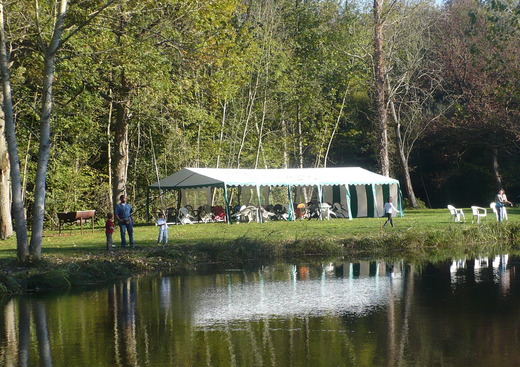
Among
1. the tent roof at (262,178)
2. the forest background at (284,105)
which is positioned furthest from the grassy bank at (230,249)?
the forest background at (284,105)

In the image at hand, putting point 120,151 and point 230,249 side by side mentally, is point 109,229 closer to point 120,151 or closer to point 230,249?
point 230,249

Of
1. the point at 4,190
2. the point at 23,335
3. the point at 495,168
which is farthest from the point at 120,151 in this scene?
the point at 495,168

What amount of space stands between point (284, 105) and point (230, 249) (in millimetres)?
25077

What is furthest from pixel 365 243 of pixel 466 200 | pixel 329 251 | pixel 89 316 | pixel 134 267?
pixel 466 200

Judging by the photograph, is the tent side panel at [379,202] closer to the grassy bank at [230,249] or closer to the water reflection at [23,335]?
the grassy bank at [230,249]

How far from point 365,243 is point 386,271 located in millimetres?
5166

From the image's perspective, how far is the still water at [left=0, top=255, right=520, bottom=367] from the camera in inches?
369

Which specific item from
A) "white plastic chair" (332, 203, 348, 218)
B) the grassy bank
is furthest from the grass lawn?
"white plastic chair" (332, 203, 348, 218)

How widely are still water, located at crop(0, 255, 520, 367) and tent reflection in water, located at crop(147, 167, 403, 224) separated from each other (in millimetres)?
16394

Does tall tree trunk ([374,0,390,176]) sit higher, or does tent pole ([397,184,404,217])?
tall tree trunk ([374,0,390,176])

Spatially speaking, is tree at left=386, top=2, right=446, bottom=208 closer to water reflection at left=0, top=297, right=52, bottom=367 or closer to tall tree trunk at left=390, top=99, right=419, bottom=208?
tall tree trunk at left=390, top=99, right=419, bottom=208

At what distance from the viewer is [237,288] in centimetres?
1599

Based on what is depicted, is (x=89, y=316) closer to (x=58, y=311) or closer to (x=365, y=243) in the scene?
(x=58, y=311)

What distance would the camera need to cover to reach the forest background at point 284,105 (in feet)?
101
